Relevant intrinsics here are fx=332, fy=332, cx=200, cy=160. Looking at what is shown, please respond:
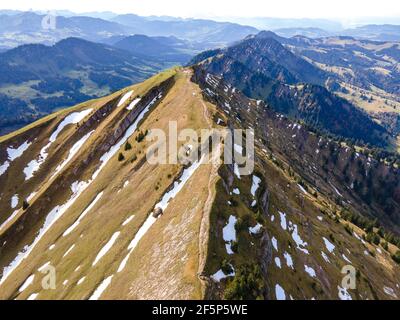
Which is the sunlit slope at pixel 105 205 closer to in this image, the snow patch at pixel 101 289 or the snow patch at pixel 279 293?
the snow patch at pixel 101 289

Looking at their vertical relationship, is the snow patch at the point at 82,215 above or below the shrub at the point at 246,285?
below

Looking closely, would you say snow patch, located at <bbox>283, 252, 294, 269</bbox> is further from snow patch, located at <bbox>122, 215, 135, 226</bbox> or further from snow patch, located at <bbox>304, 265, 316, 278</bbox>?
snow patch, located at <bbox>122, 215, 135, 226</bbox>

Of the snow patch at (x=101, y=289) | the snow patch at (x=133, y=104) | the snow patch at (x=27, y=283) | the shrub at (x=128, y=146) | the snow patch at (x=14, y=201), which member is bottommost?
the snow patch at (x=14, y=201)

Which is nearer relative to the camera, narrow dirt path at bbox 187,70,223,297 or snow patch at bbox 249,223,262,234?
narrow dirt path at bbox 187,70,223,297

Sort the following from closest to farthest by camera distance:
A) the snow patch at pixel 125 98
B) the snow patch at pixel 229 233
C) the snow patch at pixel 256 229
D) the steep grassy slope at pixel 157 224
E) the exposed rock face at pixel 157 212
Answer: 1. the steep grassy slope at pixel 157 224
2. the snow patch at pixel 229 233
3. the snow patch at pixel 256 229
4. the exposed rock face at pixel 157 212
5. the snow patch at pixel 125 98

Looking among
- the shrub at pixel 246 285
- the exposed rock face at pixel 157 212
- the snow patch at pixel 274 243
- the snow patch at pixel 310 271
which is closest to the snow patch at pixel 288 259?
the snow patch at pixel 274 243

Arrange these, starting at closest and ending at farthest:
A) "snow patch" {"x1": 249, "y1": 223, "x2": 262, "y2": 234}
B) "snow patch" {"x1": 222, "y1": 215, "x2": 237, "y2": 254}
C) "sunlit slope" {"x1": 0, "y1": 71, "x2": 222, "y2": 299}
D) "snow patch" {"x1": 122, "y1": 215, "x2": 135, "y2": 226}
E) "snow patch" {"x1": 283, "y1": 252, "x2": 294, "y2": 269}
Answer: "snow patch" {"x1": 222, "y1": 215, "x2": 237, "y2": 254} < "sunlit slope" {"x1": 0, "y1": 71, "x2": 222, "y2": 299} < "snow patch" {"x1": 249, "y1": 223, "x2": 262, "y2": 234} < "snow patch" {"x1": 283, "y1": 252, "x2": 294, "y2": 269} < "snow patch" {"x1": 122, "y1": 215, "x2": 135, "y2": 226}

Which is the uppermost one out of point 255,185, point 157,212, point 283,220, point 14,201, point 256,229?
point 256,229

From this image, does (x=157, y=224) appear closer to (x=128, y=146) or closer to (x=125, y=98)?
(x=128, y=146)

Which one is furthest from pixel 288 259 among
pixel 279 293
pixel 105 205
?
pixel 105 205

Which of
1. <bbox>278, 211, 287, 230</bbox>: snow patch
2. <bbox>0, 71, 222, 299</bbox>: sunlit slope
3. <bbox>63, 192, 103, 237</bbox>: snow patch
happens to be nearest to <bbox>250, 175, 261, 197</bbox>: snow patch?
<bbox>278, 211, 287, 230</bbox>: snow patch

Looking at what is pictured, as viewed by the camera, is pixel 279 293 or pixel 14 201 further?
pixel 14 201

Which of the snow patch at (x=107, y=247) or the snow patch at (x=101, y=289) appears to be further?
the snow patch at (x=107, y=247)
